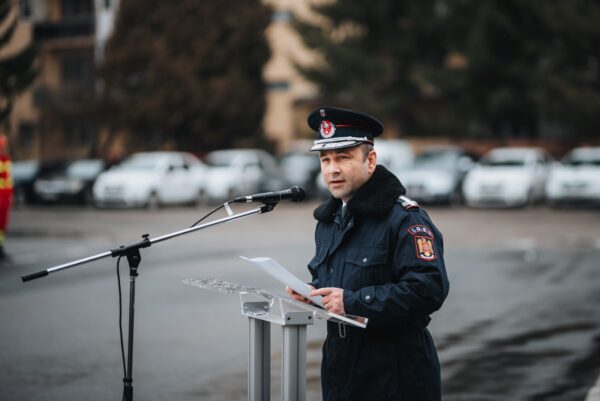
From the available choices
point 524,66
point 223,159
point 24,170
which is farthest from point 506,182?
point 24,170

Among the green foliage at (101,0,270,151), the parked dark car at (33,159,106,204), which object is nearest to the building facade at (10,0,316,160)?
the green foliage at (101,0,270,151)

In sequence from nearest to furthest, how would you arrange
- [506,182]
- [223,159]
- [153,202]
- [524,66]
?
[506,182] → [153,202] → [223,159] → [524,66]

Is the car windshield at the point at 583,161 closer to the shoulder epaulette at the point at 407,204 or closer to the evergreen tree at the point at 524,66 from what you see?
the evergreen tree at the point at 524,66

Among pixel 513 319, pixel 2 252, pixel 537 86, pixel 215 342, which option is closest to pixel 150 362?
pixel 215 342

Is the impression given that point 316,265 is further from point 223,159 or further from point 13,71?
point 223,159

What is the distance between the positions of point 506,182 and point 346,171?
1018 inches

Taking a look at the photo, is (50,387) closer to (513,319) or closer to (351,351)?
(351,351)

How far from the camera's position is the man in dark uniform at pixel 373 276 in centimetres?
394

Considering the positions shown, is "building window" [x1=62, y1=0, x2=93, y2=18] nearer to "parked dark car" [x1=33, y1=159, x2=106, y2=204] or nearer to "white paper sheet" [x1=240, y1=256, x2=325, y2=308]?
"parked dark car" [x1=33, y1=159, x2=106, y2=204]

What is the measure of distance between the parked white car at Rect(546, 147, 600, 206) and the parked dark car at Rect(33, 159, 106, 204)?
14.6 meters

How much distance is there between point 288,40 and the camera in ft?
191

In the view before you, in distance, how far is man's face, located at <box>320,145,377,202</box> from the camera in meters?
4.12

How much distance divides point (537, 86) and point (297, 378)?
39.6 m

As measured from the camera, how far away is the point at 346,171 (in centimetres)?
411
